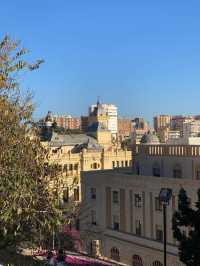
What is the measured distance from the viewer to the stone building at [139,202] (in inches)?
1380

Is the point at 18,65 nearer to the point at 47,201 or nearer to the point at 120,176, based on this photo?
the point at 47,201

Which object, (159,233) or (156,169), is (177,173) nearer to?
(156,169)

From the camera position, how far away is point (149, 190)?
3662 cm

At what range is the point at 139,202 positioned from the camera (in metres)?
37.9

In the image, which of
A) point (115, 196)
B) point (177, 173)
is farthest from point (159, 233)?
point (115, 196)

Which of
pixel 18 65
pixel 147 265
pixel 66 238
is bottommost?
pixel 147 265

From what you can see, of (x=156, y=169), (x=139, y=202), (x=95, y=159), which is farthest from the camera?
(x=95, y=159)

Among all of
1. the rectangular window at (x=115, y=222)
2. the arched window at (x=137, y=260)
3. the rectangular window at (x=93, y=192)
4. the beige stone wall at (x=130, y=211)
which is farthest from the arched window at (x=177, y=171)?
the rectangular window at (x=93, y=192)

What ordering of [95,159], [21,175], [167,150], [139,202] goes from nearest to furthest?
[21,175], [167,150], [139,202], [95,159]

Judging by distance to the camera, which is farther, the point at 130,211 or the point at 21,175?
the point at 130,211

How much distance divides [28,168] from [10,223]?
1.62 meters

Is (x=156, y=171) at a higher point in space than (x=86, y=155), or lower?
lower

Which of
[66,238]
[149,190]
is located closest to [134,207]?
[149,190]

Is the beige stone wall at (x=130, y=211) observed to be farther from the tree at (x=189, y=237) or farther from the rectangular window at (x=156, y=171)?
the tree at (x=189, y=237)
